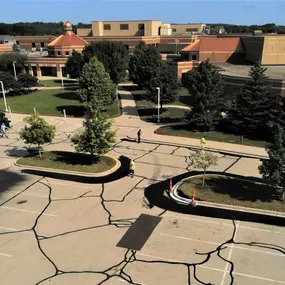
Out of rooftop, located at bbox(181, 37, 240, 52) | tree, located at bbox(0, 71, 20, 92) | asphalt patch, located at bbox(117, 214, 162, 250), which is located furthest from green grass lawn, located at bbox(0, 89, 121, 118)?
rooftop, located at bbox(181, 37, 240, 52)

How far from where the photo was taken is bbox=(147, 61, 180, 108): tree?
1348 inches

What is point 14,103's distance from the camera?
41906 mm

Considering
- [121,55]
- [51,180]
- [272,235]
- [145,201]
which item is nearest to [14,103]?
[121,55]

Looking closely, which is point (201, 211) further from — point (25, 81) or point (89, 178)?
point (25, 81)

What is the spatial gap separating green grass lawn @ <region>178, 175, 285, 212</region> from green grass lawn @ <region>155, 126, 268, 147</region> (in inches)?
328

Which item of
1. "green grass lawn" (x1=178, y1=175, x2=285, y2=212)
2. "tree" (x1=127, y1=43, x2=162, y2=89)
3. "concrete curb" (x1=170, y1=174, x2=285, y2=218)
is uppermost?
"tree" (x1=127, y1=43, x2=162, y2=89)

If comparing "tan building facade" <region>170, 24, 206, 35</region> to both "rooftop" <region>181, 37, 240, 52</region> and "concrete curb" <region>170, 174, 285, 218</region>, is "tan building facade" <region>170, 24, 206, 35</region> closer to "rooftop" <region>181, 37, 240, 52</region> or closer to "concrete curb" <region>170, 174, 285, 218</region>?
"rooftop" <region>181, 37, 240, 52</region>

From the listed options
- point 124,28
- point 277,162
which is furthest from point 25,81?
point 124,28

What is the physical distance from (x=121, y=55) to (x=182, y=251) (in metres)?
36.8

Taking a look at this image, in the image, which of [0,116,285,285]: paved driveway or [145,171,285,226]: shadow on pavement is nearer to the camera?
[0,116,285,285]: paved driveway

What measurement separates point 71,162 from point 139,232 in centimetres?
964

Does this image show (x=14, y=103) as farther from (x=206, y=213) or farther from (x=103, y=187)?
(x=206, y=213)

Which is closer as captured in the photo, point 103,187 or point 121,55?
point 103,187

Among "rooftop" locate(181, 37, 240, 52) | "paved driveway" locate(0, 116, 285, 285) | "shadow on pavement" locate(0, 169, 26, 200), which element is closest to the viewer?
"paved driveway" locate(0, 116, 285, 285)
